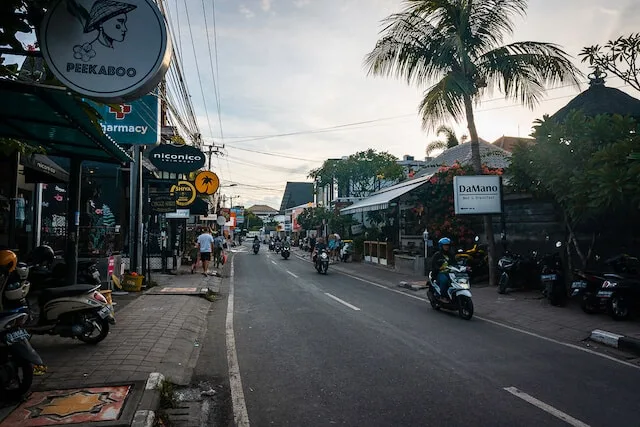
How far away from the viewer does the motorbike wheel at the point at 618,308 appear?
8.94 meters

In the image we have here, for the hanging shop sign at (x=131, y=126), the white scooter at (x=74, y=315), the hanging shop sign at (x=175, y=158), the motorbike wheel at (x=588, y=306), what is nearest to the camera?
the white scooter at (x=74, y=315)

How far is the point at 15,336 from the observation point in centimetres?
464

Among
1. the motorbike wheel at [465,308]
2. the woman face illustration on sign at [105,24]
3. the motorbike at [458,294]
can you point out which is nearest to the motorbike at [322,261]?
the motorbike at [458,294]

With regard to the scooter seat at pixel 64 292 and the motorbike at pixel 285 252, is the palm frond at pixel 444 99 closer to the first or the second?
the scooter seat at pixel 64 292

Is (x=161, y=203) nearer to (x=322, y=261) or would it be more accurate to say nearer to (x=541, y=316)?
(x=322, y=261)

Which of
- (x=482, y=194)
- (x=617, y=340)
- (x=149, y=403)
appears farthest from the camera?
(x=482, y=194)

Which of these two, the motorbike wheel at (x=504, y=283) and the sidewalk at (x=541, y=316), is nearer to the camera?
→ the sidewalk at (x=541, y=316)

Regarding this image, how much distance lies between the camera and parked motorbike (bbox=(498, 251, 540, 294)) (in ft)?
Answer: 42.7

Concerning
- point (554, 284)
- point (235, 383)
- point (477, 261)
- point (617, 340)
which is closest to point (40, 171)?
point (235, 383)

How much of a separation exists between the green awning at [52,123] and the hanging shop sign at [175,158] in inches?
252

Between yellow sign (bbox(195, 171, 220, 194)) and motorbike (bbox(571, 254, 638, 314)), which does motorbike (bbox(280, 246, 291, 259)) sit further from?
motorbike (bbox(571, 254, 638, 314))

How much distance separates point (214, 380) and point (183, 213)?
14843mm

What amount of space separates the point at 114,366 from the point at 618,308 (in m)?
8.98

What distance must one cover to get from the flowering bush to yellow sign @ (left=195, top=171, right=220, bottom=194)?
31.2 feet
